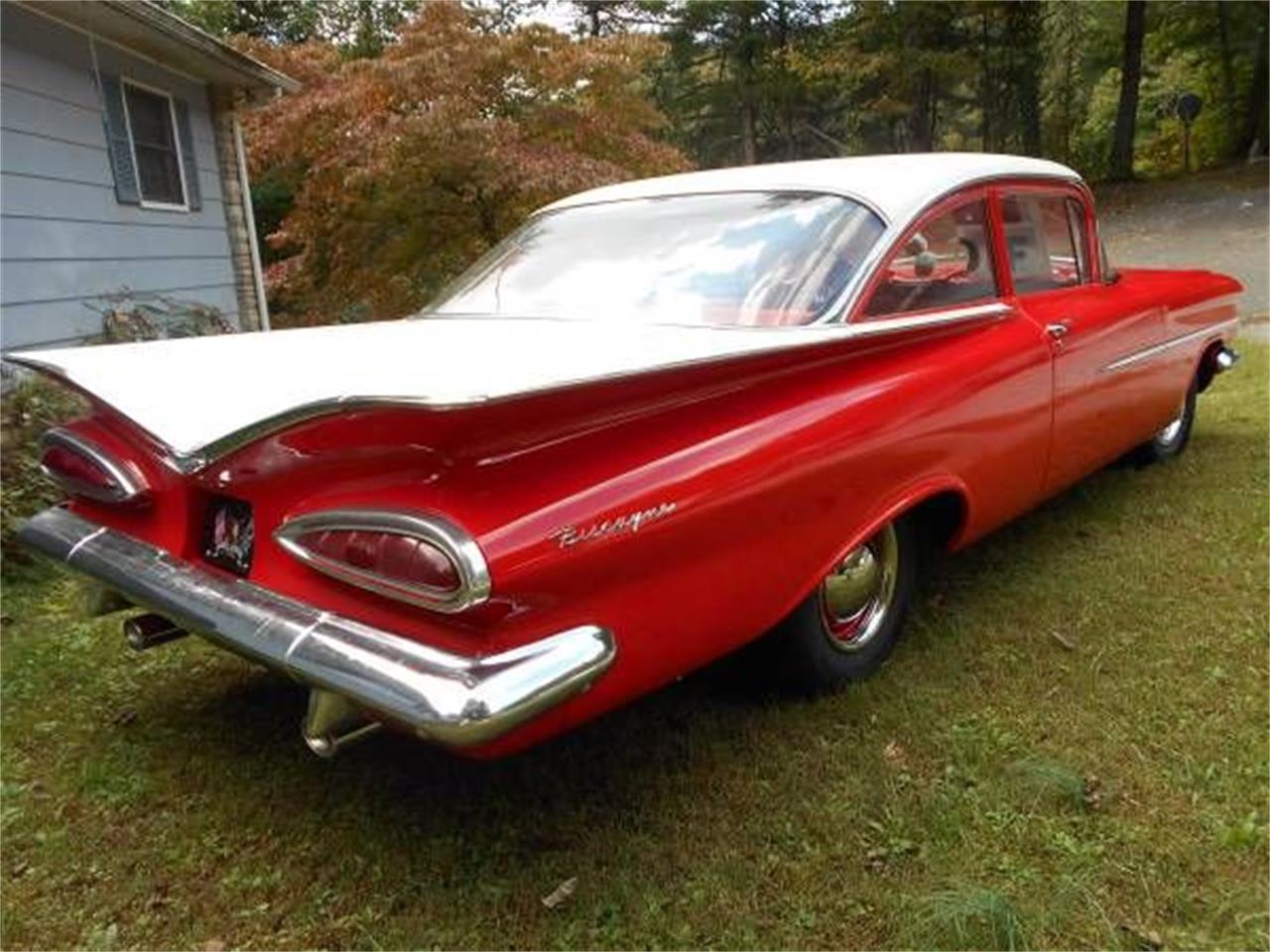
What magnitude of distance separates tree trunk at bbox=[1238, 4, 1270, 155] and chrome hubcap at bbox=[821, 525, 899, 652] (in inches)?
888

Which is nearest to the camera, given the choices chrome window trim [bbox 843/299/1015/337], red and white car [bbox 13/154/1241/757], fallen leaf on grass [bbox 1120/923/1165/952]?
red and white car [bbox 13/154/1241/757]

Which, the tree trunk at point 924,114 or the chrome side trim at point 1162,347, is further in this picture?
the tree trunk at point 924,114

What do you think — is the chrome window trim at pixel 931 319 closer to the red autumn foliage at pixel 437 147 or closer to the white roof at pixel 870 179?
the white roof at pixel 870 179

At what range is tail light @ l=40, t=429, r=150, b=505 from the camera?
2371mm

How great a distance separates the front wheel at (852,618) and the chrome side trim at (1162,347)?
1344 mm

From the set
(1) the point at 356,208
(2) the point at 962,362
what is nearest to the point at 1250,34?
(1) the point at 356,208

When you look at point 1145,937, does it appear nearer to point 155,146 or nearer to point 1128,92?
point 155,146

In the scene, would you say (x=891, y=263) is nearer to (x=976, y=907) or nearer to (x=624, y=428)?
(x=624, y=428)

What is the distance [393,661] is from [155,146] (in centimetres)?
702

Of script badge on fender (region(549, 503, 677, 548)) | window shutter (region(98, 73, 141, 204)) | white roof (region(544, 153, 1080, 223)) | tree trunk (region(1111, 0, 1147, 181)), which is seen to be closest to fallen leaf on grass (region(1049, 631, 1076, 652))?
white roof (region(544, 153, 1080, 223))

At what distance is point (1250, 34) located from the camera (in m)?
23.5

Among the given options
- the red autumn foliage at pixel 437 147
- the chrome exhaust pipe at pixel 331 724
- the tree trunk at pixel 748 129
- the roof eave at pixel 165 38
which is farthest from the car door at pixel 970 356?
the tree trunk at pixel 748 129

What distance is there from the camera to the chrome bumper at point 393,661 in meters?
1.69

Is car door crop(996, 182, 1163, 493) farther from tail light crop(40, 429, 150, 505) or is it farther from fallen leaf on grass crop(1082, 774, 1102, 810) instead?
tail light crop(40, 429, 150, 505)
